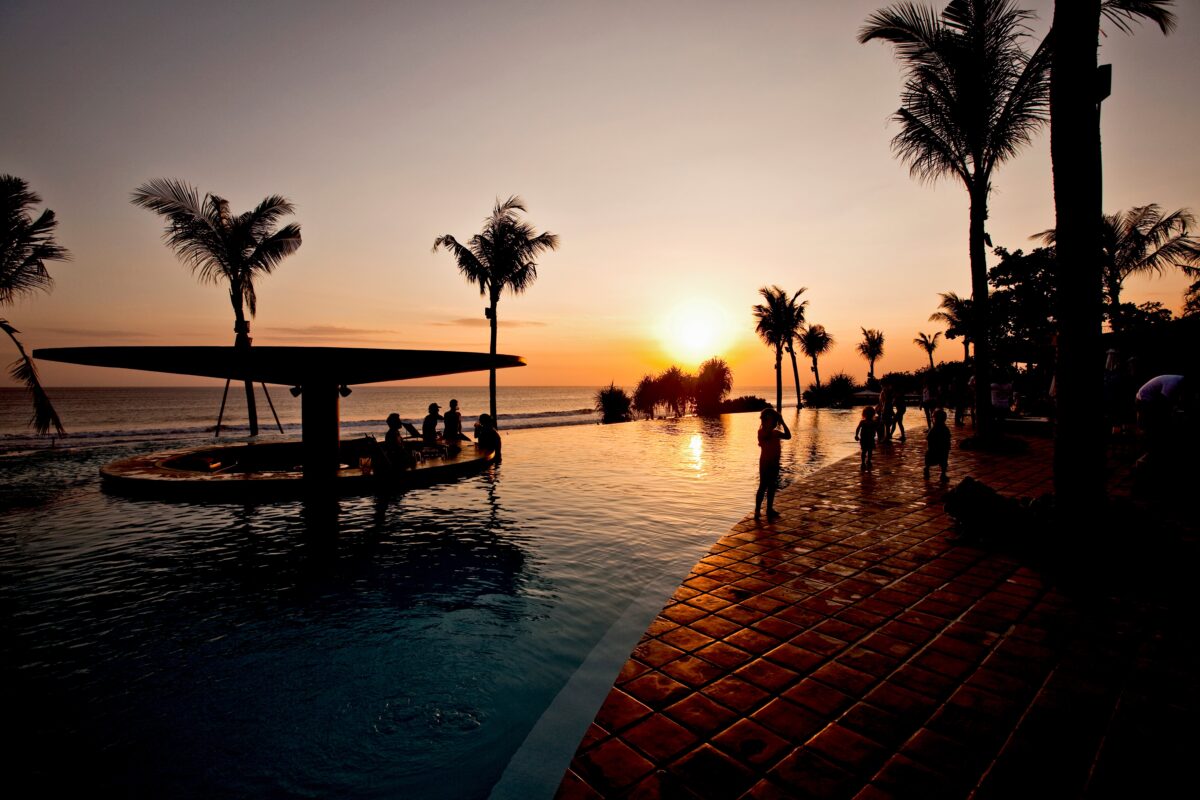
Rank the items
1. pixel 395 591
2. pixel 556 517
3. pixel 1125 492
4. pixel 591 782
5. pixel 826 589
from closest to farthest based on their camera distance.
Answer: pixel 591 782 < pixel 826 589 < pixel 395 591 < pixel 1125 492 < pixel 556 517

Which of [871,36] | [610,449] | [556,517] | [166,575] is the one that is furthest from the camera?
[610,449]

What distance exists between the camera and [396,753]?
121 inches

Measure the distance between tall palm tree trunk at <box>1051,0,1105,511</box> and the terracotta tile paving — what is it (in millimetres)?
1423

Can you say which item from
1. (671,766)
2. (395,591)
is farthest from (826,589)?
(395,591)

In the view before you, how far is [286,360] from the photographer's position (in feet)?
27.9

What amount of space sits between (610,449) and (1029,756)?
15.1 meters

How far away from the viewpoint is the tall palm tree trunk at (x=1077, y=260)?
17.1 feet

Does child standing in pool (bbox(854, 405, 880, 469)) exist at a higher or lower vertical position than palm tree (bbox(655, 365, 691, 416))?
lower

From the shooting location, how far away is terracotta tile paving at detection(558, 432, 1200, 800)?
7.41ft

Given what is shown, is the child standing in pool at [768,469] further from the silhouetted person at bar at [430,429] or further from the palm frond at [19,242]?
the palm frond at [19,242]

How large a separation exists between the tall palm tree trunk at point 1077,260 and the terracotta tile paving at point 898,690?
1423mm

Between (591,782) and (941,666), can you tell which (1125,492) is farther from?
(591,782)

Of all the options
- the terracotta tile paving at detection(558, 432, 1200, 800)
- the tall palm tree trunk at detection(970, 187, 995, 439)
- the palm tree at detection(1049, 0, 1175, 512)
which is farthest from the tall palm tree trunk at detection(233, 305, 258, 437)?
the tall palm tree trunk at detection(970, 187, 995, 439)

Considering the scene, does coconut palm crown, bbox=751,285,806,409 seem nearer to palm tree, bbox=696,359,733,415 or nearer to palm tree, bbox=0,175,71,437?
palm tree, bbox=696,359,733,415
